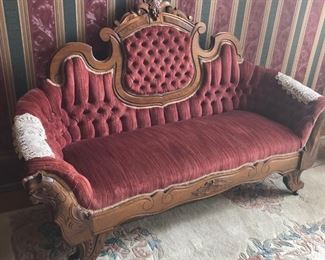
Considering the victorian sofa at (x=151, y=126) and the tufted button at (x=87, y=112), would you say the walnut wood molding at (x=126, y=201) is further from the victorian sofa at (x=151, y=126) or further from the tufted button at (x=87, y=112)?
the tufted button at (x=87, y=112)

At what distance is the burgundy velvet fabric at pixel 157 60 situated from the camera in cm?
200

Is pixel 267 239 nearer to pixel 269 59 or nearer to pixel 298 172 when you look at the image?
pixel 298 172

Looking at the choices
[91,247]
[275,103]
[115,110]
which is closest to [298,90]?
[275,103]

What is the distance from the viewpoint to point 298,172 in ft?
7.27

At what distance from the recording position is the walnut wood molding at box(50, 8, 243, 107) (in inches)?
72.5

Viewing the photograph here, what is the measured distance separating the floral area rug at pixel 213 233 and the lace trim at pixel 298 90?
0.64m

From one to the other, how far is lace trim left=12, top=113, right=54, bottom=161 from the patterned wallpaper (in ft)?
1.64

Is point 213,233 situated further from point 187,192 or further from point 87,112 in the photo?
point 87,112

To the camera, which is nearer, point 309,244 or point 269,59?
point 309,244

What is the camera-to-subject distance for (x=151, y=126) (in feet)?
6.95

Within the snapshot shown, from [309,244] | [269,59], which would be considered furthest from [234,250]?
[269,59]

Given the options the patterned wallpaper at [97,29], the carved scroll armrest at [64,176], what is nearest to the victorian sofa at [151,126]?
the carved scroll armrest at [64,176]

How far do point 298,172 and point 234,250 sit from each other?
73 cm

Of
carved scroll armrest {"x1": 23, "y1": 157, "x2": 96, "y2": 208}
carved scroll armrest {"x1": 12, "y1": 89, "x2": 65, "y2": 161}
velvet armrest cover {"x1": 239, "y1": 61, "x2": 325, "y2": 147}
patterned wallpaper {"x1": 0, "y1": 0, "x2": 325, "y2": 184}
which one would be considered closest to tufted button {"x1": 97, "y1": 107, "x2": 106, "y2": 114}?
carved scroll armrest {"x1": 12, "y1": 89, "x2": 65, "y2": 161}
